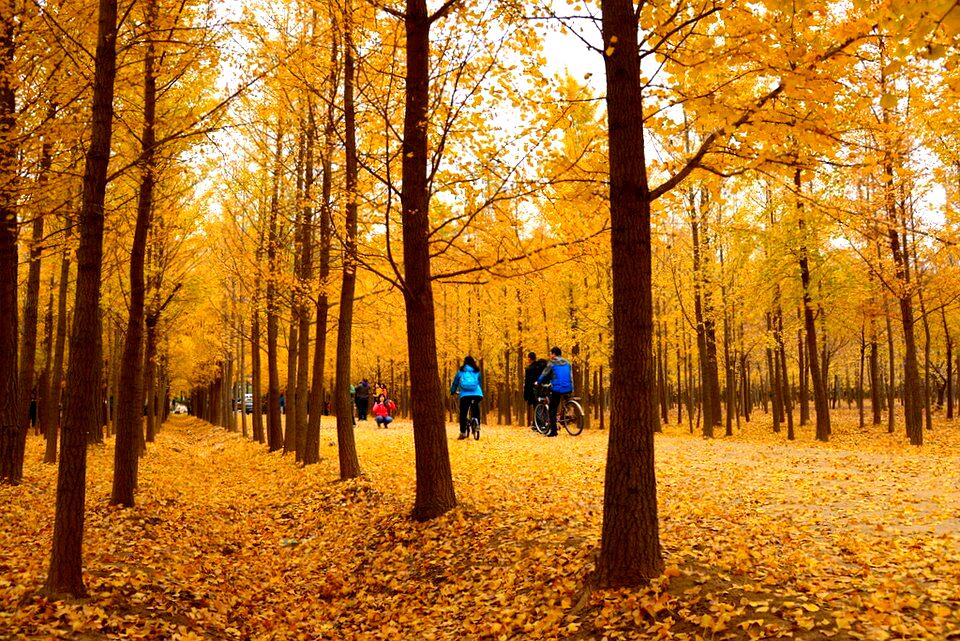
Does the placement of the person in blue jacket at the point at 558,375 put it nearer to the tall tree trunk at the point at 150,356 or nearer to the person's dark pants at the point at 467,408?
the person's dark pants at the point at 467,408

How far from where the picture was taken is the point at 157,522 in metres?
8.29

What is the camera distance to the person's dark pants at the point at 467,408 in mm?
14873

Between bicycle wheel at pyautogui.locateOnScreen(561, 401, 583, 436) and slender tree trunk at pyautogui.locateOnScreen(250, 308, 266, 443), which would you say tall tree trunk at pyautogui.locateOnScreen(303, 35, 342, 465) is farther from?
bicycle wheel at pyautogui.locateOnScreen(561, 401, 583, 436)

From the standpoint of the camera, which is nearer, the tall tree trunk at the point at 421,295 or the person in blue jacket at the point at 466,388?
the tall tree trunk at the point at 421,295

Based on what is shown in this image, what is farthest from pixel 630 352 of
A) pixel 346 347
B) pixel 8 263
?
pixel 8 263

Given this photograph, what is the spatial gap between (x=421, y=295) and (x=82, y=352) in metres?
3.50

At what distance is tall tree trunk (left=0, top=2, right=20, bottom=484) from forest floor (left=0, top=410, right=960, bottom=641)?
0.78 meters

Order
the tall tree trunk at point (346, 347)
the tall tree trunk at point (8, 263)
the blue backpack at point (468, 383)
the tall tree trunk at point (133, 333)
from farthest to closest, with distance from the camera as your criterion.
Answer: the blue backpack at point (468, 383), the tall tree trunk at point (346, 347), the tall tree trunk at point (133, 333), the tall tree trunk at point (8, 263)

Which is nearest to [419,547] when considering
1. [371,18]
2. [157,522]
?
[157,522]

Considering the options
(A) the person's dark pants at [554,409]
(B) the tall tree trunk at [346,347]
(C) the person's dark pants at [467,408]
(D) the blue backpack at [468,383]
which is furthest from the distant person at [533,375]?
(B) the tall tree trunk at [346,347]

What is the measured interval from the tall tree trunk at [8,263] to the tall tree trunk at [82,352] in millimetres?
2765

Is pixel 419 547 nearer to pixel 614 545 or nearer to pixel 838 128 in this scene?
pixel 614 545

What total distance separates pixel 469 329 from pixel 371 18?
18.2 m

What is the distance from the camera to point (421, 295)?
24.1 ft
